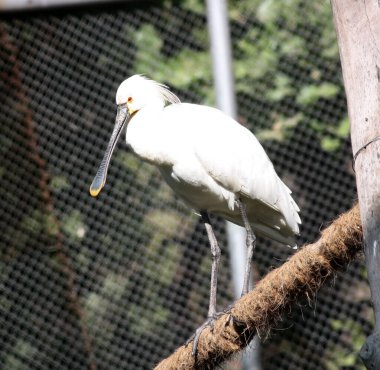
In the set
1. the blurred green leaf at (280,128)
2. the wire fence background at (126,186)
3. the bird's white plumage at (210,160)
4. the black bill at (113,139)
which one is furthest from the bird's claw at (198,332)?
the blurred green leaf at (280,128)

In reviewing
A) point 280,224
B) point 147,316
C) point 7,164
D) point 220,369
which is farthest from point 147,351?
point 220,369

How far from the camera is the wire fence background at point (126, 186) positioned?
140 inches

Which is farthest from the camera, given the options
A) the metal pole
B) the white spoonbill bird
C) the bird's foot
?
the metal pole

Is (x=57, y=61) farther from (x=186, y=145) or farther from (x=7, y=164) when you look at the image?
(x=186, y=145)

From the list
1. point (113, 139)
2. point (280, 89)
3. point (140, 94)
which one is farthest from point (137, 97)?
point (280, 89)

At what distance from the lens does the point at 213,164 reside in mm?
2553

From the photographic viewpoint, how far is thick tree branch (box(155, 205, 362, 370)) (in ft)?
6.36

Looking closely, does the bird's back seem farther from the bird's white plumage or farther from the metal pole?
the metal pole

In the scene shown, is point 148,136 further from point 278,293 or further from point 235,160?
point 278,293

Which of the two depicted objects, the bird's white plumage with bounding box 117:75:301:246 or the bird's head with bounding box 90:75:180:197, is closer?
the bird's white plumage with bounding box 117:75:301:246

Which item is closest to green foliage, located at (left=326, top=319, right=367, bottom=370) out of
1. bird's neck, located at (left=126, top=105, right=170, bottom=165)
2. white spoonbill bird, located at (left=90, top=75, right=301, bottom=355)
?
white spoonbill bird, located at (left=90, top=75, right=301, bottom=355)

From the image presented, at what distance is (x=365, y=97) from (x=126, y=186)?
75.4 inches

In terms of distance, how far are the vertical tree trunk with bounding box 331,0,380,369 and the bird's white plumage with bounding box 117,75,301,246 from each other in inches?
29.6

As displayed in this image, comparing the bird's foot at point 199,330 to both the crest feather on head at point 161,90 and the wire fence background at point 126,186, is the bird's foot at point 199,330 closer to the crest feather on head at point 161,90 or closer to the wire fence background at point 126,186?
the crest feather on head at point 161,90
